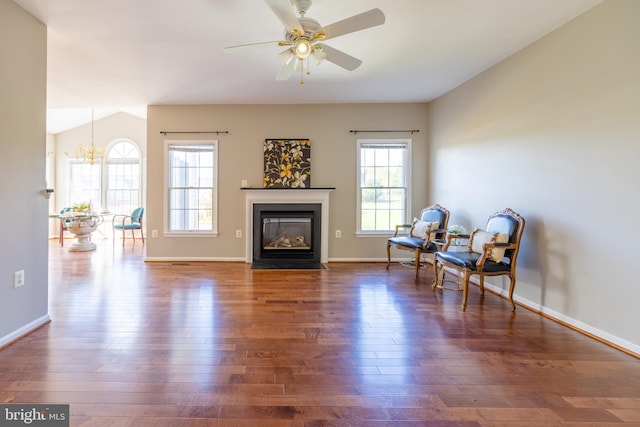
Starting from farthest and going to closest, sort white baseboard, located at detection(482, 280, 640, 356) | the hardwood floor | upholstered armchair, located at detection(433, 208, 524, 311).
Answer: upholstered armchair, located at detection(433, 208, 524, 311), white baseboard, located at detection(482, 280, 640, 356), the hardwood floor

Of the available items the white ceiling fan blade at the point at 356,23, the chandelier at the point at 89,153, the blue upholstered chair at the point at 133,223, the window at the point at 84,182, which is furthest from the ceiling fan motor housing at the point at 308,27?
the window at the point at 84,182

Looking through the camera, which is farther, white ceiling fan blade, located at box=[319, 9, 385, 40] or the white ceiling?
the white ceiling

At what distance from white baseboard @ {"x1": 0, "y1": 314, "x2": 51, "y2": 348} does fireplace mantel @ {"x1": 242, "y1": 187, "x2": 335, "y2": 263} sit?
8.98 feet

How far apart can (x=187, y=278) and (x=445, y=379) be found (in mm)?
3383

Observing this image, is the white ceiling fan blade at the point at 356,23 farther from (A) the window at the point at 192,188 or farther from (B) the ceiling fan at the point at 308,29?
(A) the window at the point at 192,188

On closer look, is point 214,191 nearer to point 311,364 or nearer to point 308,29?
point 308,29

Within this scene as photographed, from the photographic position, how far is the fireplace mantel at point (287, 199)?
195 inches

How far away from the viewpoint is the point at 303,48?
7.72ft

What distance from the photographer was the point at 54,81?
4000 millimetres

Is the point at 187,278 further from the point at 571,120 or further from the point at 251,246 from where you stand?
the point at 571,120

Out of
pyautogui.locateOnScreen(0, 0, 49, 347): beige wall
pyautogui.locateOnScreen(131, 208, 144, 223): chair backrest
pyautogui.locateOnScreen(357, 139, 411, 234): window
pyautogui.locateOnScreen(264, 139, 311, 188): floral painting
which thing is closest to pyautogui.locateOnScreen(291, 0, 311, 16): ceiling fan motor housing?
pyautogui.locateOnScreen(0, 0, 49, 347): beige wall

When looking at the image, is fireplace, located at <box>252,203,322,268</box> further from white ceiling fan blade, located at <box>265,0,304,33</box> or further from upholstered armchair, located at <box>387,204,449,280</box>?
white ceiling fan blade, located at <box>265,0,304,33</box>

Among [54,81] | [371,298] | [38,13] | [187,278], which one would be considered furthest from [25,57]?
[371,298]

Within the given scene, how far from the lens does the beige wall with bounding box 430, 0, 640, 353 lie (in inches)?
86.1
